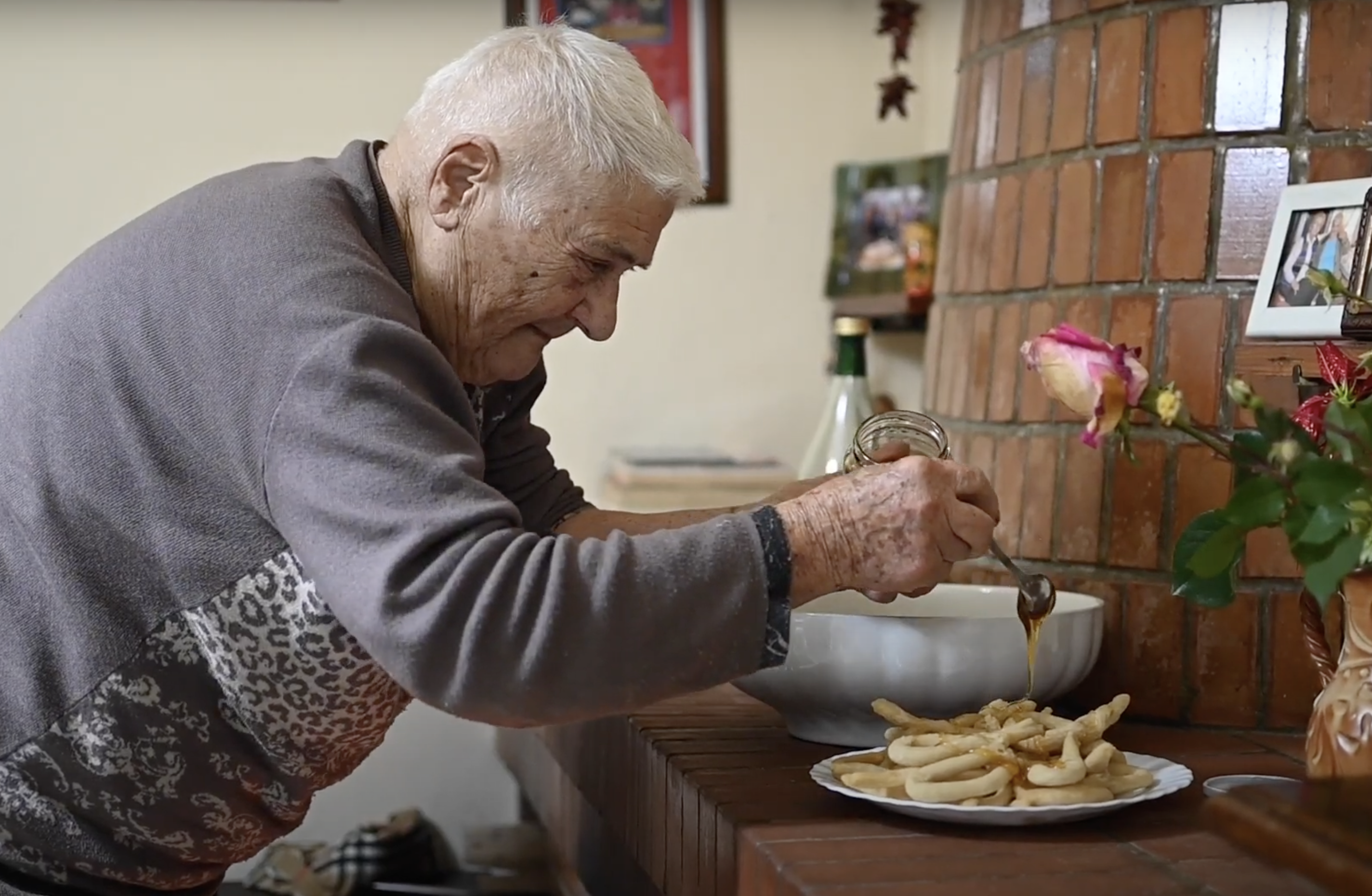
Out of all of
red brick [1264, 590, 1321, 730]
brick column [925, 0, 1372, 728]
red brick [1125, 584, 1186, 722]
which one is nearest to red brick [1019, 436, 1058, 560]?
brick column [925, 0, 1372, 728]

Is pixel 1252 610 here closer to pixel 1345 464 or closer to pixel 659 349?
pixel 1345 464

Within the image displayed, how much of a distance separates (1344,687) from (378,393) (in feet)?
2.11

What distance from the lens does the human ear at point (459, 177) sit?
107cm

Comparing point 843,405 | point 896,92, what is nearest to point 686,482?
point 843,405

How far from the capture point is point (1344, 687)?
0.94 m

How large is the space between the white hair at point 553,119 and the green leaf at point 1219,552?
1.53ft

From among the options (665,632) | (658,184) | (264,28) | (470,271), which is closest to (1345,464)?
(665,632)

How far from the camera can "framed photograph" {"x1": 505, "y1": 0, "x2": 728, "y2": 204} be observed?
2.31m

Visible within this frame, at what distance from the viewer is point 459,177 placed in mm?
1084

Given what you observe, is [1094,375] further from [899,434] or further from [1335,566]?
[899,434]

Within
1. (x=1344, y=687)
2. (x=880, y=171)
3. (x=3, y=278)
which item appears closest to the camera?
(x=1344, y=687)

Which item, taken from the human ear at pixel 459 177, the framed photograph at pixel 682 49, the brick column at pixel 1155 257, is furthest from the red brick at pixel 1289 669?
the framed photograph at pixel 682 49

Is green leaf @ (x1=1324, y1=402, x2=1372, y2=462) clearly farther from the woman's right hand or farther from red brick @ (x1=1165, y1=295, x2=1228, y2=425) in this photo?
red brick @ (x1=1165, y1=295, x2=1228, y2=425)

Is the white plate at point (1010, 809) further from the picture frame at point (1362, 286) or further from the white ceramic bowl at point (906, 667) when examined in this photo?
the picture frame at point (1362, 286)
